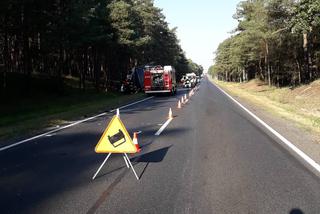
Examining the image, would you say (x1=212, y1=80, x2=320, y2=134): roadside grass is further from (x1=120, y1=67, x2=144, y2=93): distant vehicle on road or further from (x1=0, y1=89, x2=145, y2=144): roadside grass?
(x1=120, y1=67, x2=144, y2=93): distant vehicle on road

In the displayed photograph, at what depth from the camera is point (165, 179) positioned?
8.26m

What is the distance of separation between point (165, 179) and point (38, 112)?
19.5 meters

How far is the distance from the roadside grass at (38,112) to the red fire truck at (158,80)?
713cm

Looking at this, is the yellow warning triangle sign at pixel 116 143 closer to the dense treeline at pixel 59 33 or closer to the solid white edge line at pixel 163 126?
the solid white edge line at pixel 163 126

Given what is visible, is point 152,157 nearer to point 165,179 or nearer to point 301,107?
point 165,179

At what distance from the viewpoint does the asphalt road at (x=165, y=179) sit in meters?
6.63

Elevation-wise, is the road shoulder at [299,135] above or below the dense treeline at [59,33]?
below

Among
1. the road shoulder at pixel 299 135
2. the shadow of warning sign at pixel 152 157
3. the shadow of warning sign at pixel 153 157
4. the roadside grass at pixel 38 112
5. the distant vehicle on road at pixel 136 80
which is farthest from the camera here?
the distant vehicle on road at pixel 136 80

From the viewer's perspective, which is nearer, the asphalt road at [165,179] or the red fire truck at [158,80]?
the asphalt road at [165,179]

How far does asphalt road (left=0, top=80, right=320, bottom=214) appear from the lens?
6629 millimetres

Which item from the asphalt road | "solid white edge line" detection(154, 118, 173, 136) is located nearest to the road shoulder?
the asphalt road

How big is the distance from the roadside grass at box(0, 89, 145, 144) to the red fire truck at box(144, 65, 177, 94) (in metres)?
7.13

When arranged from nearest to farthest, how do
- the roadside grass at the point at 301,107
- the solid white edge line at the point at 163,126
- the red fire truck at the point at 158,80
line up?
1. the solid white edge line at the point at 163,126
2. the roadside grass at the point at 301,107
3. the red fire truck at the point at 158,80

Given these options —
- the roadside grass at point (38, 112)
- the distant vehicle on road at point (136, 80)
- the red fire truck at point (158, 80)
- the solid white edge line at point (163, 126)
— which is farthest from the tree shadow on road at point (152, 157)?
the distant vehicle on road at point (136, 80)
